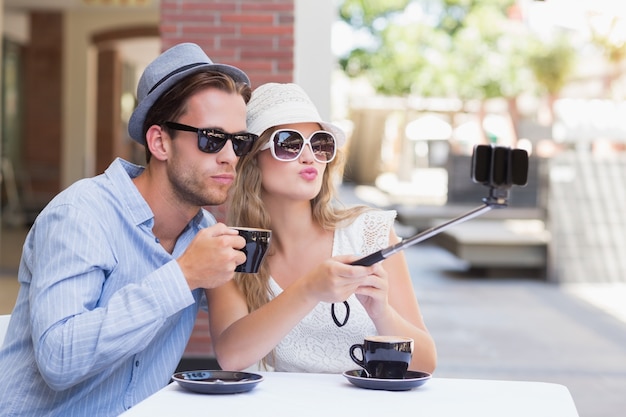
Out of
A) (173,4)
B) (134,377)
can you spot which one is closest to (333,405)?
(134,377)

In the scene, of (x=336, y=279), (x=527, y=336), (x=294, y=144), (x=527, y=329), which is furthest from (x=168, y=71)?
(x=527, y=329)

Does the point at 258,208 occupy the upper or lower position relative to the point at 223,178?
lower

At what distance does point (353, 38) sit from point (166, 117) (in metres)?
28.9

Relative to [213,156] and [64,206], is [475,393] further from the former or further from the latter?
[64,206]

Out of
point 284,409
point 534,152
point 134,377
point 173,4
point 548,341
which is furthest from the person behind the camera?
point 534,152

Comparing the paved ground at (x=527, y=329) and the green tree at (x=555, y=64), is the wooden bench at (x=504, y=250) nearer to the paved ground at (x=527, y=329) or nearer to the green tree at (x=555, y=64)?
the paved ground at (x=527, y=329)

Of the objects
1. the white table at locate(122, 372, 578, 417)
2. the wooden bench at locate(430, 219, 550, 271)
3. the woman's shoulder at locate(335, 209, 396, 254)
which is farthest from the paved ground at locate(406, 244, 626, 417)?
the white table at locate(122, 372, 578, 417)

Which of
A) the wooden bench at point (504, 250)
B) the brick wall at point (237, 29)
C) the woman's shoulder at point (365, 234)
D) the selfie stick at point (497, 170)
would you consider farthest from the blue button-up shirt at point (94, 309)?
the wooden bench at point (504, 250)

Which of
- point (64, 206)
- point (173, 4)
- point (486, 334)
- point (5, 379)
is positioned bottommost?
point (486, 334)

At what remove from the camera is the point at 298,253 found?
3.13 m

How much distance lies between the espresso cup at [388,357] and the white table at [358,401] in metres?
0.05

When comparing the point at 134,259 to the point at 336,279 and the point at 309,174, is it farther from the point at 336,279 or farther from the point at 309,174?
the point at 309,174

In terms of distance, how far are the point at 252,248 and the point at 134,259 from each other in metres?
0.34

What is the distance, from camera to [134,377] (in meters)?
2.51
